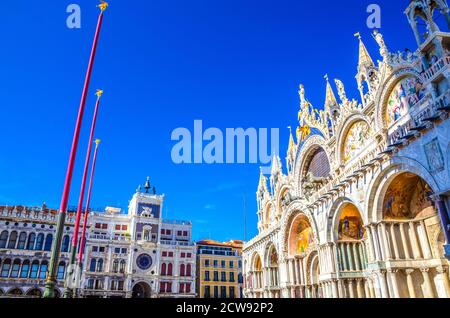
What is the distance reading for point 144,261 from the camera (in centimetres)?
5300

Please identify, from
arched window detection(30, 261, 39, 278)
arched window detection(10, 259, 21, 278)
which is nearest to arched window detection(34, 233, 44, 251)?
arched window detection(30, 261, 39, 278)

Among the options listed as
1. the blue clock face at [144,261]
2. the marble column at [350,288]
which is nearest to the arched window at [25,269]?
the blue clock face at [144,261]

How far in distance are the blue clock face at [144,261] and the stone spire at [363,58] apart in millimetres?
43990

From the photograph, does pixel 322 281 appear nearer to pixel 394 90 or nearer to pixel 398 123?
pixel 398 123

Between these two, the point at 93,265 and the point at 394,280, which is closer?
the point at 394,280

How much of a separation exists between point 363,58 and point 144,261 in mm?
44663

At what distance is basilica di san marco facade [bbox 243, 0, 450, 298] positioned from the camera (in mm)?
14164

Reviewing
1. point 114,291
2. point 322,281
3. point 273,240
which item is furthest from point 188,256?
point 322,281

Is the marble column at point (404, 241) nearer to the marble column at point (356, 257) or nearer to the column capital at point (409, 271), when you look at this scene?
the column capital at point (409, 271)

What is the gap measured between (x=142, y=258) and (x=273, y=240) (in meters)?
28.1

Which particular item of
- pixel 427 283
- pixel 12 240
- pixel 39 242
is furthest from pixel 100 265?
pixel 427 283

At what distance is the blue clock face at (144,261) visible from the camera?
52.5m

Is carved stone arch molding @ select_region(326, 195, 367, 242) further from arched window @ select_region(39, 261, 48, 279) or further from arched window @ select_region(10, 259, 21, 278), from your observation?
arched window @ select_region(10, 259, 21, 278)

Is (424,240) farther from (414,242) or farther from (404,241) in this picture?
(404,241)
